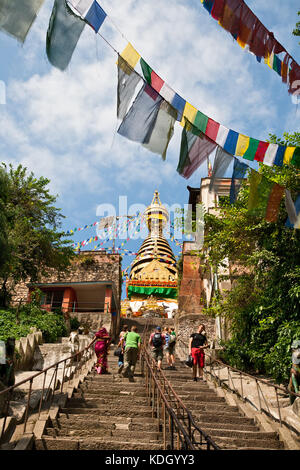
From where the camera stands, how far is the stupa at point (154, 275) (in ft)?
113

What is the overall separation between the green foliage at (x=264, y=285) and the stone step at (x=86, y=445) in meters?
4.67

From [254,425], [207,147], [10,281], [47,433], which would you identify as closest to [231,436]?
[254,425]

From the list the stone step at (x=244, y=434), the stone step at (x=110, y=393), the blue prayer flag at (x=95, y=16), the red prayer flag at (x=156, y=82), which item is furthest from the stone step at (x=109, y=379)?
the blue prayer flag at (x=95, y=16)

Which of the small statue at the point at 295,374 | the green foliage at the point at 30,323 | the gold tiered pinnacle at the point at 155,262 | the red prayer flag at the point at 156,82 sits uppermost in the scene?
the gold tiered pinnacle at the point at 155,262

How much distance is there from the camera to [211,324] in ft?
52.7

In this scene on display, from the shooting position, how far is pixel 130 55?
6324mm

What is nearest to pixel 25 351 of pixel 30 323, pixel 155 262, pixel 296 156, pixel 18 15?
pixel 30 323

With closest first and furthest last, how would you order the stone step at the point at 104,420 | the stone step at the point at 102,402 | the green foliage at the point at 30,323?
the stone step at the point at 104,420, the stone step at the point at 102,402, the green foliage at the point at 30,323

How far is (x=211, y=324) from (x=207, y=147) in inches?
419

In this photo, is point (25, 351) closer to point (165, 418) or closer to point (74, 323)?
point (165, 418)

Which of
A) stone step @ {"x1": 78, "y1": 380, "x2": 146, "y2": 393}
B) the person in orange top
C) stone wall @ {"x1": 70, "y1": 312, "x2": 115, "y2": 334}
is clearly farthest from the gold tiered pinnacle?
stone step @ {"x1": 78, "y1": 380, "x2": 146, "y2": 393}

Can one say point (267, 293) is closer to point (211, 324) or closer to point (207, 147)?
point (207, 147)

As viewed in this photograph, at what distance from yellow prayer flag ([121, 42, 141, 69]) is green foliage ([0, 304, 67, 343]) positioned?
953 cm

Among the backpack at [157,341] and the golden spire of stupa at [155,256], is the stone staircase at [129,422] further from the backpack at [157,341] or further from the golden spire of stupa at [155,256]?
the golden spire of stupa at [155,256]
